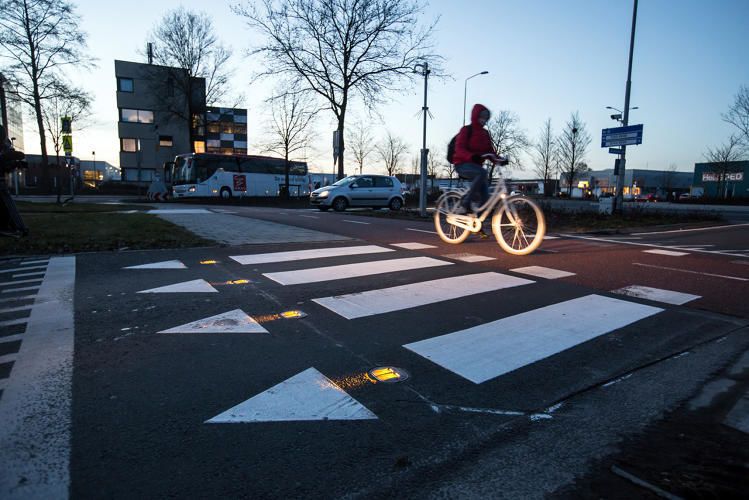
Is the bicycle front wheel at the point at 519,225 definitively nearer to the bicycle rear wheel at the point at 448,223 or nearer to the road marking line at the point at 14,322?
the bicycle rear wheel at the point at 448,223

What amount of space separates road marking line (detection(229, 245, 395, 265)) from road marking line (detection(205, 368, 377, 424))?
390 centimetres

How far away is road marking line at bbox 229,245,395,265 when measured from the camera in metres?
6.32

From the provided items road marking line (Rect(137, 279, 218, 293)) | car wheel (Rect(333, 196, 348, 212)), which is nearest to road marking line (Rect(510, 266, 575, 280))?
road marking line (Rect(137, 279, 218, 293))

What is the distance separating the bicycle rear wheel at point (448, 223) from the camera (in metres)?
8.01

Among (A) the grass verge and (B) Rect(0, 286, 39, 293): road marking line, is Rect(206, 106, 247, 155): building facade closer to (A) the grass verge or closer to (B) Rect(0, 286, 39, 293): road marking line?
(A) the grass verge

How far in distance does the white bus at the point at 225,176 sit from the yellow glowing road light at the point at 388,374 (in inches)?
1238

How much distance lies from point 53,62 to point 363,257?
119 feet

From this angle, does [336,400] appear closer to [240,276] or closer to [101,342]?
[101,342]

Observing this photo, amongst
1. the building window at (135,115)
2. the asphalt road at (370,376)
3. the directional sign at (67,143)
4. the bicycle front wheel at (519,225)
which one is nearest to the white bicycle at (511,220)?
the bicycle front wheel at (519,225)

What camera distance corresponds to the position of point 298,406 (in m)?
2.27

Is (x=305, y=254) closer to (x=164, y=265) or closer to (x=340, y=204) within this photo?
(x=164, y=265)

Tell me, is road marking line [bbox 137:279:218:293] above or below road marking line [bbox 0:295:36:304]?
above

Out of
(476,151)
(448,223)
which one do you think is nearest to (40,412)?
(476,151)

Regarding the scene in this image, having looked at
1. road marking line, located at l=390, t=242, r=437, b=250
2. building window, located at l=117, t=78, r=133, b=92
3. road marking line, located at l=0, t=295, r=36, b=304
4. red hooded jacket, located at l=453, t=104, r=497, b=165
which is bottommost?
road marking line, located at l=0, t=295, r=36, b=304
